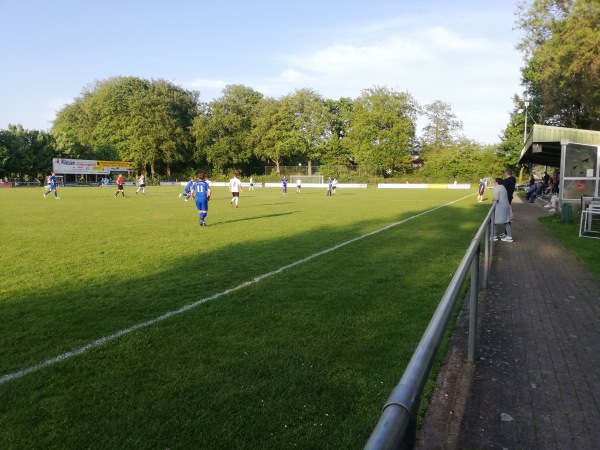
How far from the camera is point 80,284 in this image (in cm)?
675

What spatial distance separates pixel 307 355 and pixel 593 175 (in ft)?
56.5

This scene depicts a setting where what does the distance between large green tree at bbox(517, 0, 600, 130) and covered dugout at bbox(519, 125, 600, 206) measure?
9.67 meters

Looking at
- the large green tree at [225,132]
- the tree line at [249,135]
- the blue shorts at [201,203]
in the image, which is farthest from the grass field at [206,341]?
the large green tree at [225,132]

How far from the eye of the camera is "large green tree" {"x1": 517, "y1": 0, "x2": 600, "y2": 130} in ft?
79.9

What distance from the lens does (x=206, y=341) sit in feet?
14.7

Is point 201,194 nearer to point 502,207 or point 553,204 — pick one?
point 502,207

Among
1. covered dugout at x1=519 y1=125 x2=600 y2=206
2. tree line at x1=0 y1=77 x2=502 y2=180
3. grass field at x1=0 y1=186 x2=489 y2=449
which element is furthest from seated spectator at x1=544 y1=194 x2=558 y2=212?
tree line at x1=0 y1=77 x2=502 y2=180

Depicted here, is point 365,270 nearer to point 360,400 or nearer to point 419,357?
point 360,400

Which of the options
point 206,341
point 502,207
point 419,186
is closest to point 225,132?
point 419,186

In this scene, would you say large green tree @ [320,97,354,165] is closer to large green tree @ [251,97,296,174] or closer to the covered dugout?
large green tree @ [251,97,296,174]

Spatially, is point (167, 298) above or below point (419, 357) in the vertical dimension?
below

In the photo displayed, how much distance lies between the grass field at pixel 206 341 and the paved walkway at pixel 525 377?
514 millimetres

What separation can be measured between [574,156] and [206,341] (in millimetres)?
18233

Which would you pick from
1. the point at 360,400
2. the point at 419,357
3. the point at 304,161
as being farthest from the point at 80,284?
the point at 304,161
